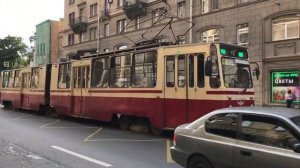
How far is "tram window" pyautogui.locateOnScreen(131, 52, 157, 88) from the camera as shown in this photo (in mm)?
15524

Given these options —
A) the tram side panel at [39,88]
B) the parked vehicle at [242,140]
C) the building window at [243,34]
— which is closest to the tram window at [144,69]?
the parked vehicle at [242,140]

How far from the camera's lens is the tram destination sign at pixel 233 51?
13883 millimetres

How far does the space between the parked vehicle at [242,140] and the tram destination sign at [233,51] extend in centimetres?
591

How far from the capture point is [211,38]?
116ft

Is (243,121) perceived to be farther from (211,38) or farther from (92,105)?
(211,38)

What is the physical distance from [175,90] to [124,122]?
11.6 feet

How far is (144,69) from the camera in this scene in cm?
1600

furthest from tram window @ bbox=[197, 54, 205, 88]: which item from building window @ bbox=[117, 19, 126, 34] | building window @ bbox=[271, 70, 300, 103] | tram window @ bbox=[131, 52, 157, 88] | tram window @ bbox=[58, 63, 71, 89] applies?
building window @ bbox=[117, 19, 126, 34]

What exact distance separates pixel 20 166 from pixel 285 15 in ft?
76.5

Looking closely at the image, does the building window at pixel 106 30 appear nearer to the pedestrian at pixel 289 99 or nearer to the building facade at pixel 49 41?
the building facade at pixel 49 41

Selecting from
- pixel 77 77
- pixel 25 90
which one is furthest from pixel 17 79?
pixel 77 77

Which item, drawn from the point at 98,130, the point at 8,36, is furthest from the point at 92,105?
the point at 8,36

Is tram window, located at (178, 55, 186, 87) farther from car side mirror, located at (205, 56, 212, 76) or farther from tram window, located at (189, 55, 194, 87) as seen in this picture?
car side mirror, located at (205, 56, 212, 76)

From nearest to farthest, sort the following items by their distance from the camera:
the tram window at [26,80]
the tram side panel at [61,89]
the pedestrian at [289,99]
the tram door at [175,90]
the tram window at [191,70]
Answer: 1. the tram window at [191,70]
2. the tram door at [175,90]
3. the tram side panel at [61,89]
4. the pedestrian at [289,99]
5. the tram window at [26,80]
